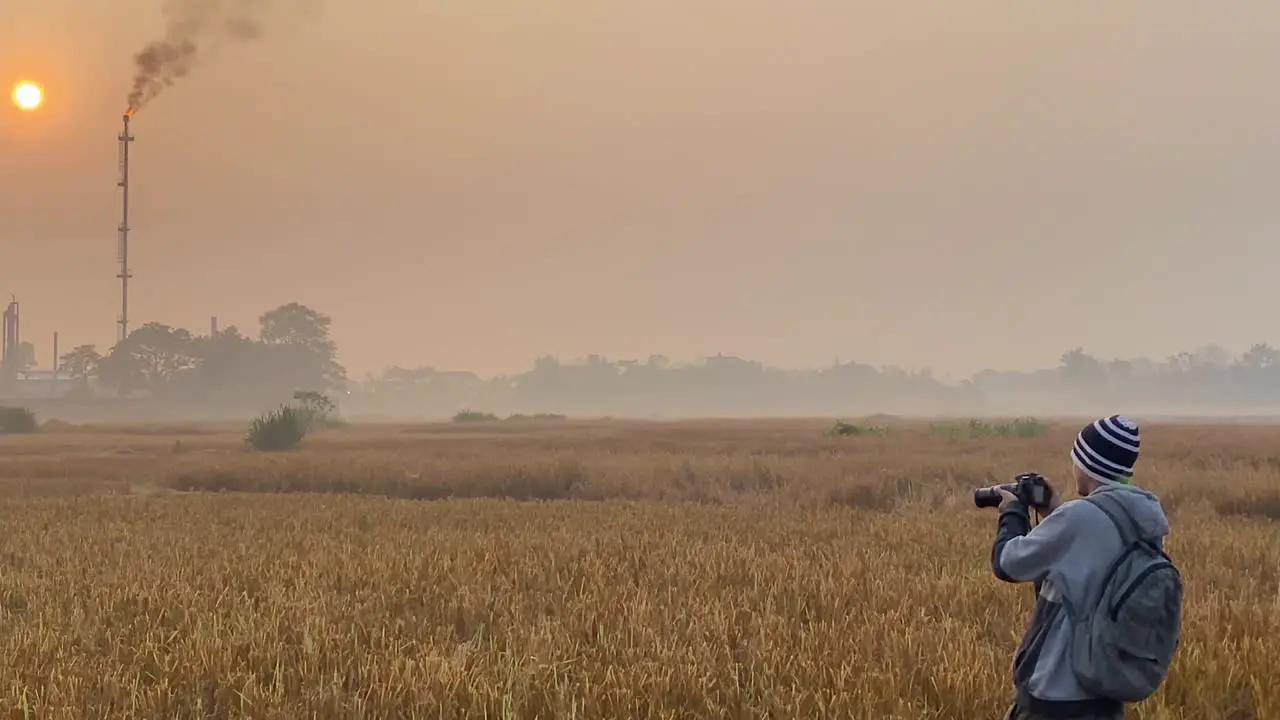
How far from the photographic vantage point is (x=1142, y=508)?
346 centimetres

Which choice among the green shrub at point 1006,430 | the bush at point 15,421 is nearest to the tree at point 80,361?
the bush at point 15,421

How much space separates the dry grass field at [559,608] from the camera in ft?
16.9

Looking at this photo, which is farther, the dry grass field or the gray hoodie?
the dry grass field

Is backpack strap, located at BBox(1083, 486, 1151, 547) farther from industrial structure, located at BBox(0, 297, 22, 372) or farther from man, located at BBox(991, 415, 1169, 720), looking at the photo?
industrial structure, located at BBox(0, 297, 22, 372)

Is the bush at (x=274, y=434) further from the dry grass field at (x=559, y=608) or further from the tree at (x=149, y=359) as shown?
the tree at (x=149, y=359)

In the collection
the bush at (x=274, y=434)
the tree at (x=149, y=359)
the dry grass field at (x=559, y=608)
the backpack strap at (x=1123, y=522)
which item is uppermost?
the tree at (x=149, y=359)

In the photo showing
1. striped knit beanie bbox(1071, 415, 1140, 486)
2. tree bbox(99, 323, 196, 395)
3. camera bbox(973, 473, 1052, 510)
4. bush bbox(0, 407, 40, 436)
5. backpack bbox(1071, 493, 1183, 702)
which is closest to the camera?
backpack bbox(1071, 493, 1183, 702)

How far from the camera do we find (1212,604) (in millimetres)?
7555

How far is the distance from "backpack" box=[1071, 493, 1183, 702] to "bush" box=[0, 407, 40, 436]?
221 feet

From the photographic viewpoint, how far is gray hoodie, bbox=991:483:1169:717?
11.4ft

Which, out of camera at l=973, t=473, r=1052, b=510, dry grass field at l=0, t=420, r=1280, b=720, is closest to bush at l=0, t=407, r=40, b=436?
dry grass field at l=0, t=420, r=1280, b=720

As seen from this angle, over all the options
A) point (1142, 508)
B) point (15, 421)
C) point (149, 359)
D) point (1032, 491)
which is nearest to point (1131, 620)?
point (1142, 508)

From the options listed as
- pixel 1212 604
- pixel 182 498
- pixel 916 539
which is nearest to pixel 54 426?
pixel 182 498

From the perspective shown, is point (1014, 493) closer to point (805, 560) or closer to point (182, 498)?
point (805, 560)
